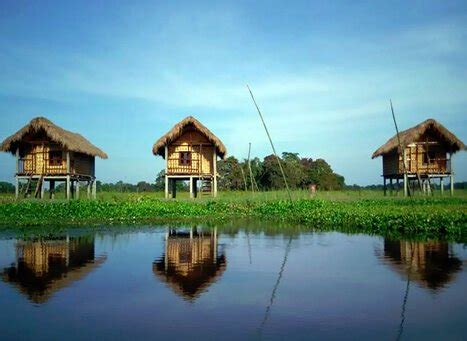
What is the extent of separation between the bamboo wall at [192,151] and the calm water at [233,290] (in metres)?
17.0

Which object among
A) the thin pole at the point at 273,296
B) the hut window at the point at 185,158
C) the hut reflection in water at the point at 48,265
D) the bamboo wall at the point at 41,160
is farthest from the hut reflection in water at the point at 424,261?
the bamboo wall at the point at 41,160

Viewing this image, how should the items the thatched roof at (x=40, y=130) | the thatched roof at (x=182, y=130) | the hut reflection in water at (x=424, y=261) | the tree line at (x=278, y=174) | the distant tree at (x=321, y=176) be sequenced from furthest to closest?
the distant tree at (x=321, y=176) < the tree line at (x=278, y=174) < the thatched roof at (x=182, y=130) < the thatched roof at (x=40, y=130) < the hut reflection in water at (x=424, y=261)

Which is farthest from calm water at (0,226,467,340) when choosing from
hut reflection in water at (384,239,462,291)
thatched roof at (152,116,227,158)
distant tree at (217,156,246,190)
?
distant tree at (217,156,246,190)

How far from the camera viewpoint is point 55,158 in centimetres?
2712

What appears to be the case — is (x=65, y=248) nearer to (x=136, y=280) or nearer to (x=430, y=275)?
(x=136, y=280)

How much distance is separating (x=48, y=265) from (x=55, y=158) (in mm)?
20834

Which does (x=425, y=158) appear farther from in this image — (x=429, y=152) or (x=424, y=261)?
(x=424, y=261)

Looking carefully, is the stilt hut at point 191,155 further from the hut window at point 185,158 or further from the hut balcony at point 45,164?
the hut balcony at point 45,164

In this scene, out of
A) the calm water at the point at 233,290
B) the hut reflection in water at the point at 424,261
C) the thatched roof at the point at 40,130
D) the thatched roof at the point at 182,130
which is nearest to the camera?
the calm water at the point at 233,290

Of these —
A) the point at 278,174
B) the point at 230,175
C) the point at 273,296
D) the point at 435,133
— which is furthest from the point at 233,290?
the point at 230,175

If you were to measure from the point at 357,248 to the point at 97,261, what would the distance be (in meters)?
5.48

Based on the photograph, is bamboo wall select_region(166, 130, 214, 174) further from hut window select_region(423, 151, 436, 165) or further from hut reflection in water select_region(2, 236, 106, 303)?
hut reflection in water select_region(2, 236, 106, 303)

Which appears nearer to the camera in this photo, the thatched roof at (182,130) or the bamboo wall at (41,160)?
the thatched roof at (182,130)

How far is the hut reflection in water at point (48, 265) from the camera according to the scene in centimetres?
626
